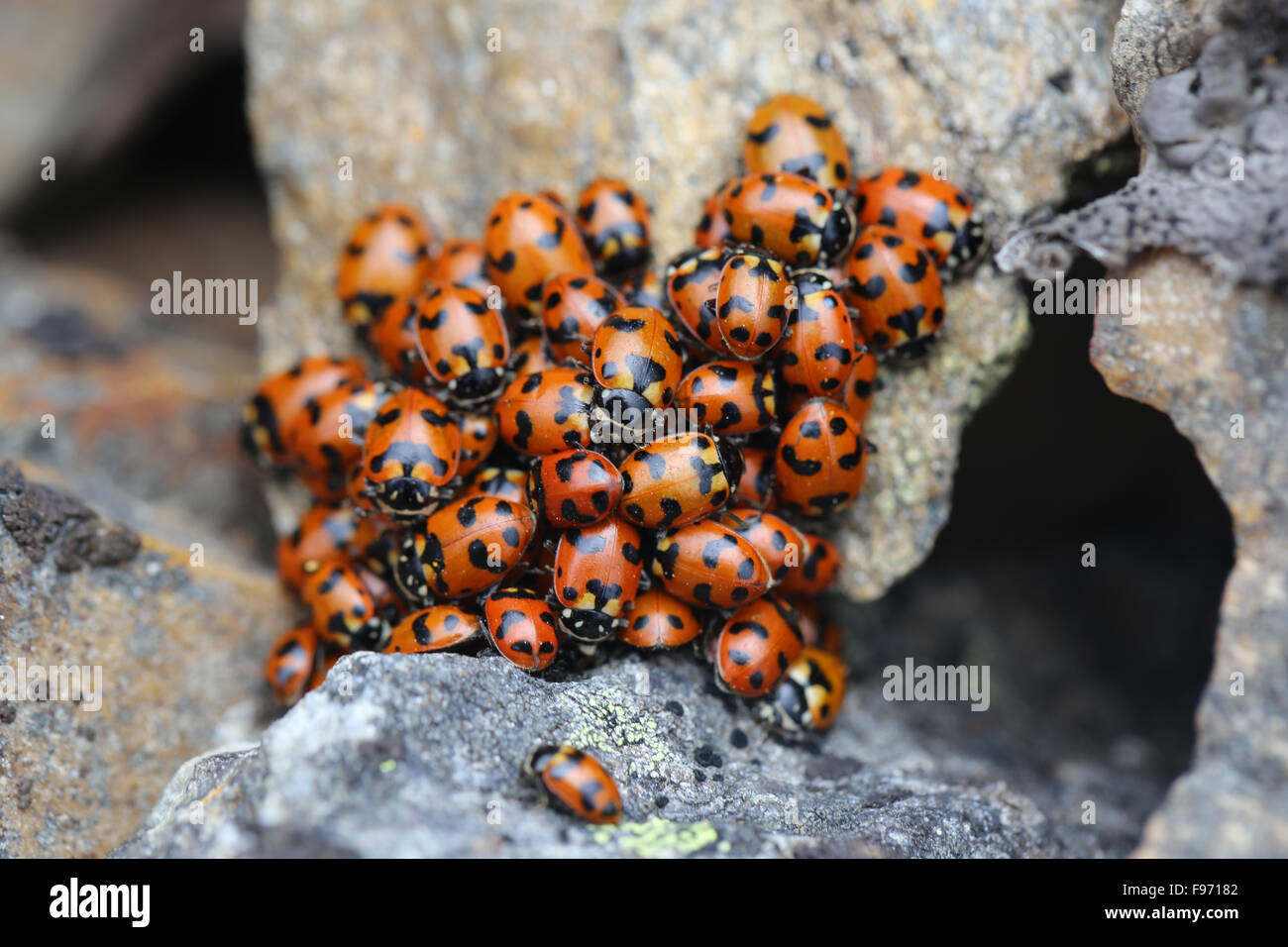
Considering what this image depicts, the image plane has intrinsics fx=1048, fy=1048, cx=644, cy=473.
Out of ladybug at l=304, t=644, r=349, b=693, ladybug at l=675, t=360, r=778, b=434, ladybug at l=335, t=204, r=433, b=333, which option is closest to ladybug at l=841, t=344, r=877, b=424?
ladybug at l=675, t=360, r=778, b=434

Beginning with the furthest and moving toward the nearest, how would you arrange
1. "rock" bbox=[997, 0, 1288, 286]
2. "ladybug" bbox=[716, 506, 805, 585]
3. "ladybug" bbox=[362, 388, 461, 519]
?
"ladybug" bbox=[362, 388, 461, 519] < "ladybug" bbox=[716, 506, 805, 585] < "rock" bbox=[997, 0, 1288, 286]

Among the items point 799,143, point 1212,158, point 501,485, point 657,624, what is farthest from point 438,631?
point 1212,158

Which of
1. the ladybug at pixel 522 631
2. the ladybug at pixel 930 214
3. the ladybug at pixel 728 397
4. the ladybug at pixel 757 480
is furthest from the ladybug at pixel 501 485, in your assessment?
the ladybug at pixel 930 214

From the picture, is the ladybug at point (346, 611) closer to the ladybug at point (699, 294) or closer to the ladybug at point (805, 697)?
the ladybug at point (805, 697)

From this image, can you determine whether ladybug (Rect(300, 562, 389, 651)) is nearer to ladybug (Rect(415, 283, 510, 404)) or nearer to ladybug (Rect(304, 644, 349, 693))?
ladybug (Rect(304, 644, 349, 693))

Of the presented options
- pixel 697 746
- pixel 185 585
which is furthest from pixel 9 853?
Answer: pixel 697 746
